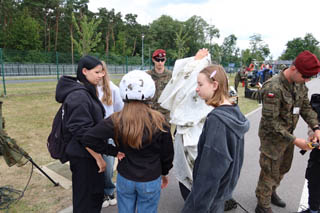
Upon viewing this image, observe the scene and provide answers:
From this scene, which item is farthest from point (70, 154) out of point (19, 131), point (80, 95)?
point (19, 131)

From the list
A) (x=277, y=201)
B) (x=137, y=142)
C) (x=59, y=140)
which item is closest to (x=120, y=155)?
(x=137, y=142)

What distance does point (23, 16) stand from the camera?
35719mm

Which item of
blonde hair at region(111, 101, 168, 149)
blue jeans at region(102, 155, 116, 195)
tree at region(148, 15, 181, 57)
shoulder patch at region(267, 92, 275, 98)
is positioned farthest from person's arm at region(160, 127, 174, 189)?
tree at region(148, 15, 181, 57)

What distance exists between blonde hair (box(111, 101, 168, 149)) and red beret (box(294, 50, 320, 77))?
5.18 feet

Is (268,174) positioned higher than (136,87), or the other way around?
(136,87)

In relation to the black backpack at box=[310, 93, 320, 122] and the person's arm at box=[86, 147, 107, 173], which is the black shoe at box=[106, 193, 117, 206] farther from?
the black backpack at box=[310, 93, 320, 122]

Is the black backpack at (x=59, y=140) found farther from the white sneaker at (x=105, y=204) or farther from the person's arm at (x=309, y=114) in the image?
the person's arm at (x=309, y=114)

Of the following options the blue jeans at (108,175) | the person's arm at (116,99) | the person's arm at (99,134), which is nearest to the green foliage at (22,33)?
the person's arm at (116,99)

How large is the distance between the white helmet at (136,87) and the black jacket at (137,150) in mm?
265

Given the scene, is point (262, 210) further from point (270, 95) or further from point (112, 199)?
point (112, 199)

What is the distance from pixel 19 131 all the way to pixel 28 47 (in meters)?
37.1

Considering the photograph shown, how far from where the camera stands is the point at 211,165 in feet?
5.00

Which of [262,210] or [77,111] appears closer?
[77,111]

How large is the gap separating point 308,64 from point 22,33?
4082 cm
